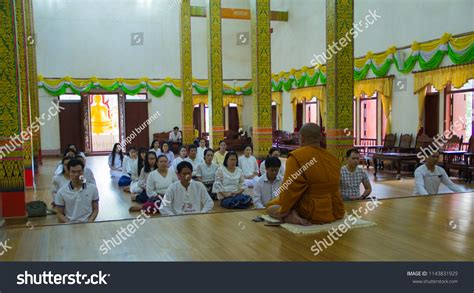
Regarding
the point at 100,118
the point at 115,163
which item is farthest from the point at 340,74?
the point at 100,118

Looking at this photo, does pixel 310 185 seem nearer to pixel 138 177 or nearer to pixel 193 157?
pixel 138 177

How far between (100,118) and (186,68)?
6.33 m

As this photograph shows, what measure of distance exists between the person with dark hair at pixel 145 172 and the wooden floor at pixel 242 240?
2945 mm

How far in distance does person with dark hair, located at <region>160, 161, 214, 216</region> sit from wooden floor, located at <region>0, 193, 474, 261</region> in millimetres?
570

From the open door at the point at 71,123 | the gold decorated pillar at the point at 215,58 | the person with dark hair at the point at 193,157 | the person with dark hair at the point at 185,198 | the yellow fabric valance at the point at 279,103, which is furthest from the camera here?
→ the yellow fabric valance at the point at 279,103

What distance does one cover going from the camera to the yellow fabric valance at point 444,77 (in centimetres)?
1027

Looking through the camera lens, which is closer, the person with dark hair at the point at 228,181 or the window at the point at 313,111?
the person with dark hair at the point at 228,181

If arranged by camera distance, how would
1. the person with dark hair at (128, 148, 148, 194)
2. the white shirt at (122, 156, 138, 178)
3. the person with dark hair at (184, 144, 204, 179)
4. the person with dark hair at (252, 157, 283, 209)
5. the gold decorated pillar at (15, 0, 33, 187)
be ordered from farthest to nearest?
the gold decorated pillar at (15, 0, 33, 187) → the white shirt at (122, 156, 138, 178) → the person with dark hair at (184, 144, 204, 179) → the person with dark hair at (128, 148, 148, 194) → the person with dark hair at (252, 157, 283, 209)

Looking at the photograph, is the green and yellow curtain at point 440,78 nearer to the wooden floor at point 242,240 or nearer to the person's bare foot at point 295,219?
the wooden floor at point 242,240

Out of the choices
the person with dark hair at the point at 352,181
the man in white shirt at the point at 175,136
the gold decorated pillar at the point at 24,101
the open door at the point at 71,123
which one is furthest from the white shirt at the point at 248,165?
the open door at the point at 71,123

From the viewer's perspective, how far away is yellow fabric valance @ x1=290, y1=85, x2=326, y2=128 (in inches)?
625

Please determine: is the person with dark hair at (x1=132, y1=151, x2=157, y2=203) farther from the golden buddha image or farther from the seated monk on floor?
the golden buddha image

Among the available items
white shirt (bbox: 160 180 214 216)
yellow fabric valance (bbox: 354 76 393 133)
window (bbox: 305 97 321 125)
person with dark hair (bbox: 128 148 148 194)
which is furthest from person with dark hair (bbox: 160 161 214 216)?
window (bbox: 305 97 321 125)

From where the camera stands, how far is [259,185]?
5.71 meters
